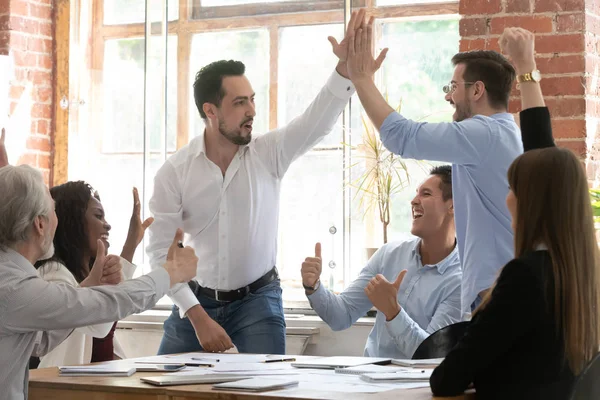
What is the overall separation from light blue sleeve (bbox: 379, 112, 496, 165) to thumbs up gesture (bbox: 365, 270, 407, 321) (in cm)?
39

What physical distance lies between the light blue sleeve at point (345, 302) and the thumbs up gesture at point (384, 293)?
42 cm

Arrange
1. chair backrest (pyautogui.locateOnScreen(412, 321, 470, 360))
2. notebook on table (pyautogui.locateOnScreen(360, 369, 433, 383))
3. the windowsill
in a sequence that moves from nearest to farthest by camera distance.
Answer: notebook on table (pyautogui.locateOnScreen(360, 369, 433, 383)) → chair backrest (pyautogui.locateOnScreen(412, 321, 470, 360)) → the windowsill

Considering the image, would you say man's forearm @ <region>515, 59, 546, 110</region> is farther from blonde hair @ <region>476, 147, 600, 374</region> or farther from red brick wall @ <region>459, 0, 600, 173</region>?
blonde hair @ <region>476, 147, 600, 374</region>

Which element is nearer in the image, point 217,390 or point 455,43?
point 217,390

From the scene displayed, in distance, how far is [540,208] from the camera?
76.2 inches

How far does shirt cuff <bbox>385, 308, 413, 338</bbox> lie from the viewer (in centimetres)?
298

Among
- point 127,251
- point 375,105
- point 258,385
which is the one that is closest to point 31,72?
point 127,251

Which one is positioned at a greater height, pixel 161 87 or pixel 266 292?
pixel 161 87

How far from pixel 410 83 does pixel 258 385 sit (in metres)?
2.50

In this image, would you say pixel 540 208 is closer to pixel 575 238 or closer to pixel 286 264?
pixel 575 238

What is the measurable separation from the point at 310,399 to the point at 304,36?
287 cm

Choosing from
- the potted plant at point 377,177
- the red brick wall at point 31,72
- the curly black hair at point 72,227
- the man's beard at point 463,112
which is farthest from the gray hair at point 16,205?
the red brick wall at point 31,72

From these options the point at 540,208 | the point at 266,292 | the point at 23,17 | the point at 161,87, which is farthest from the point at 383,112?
the point at 23,17

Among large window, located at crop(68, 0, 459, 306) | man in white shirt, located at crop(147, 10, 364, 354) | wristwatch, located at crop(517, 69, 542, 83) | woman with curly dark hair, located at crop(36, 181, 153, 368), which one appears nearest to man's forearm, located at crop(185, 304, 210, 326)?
man in white shirt, located at crop(147, 10, 364, 354)
